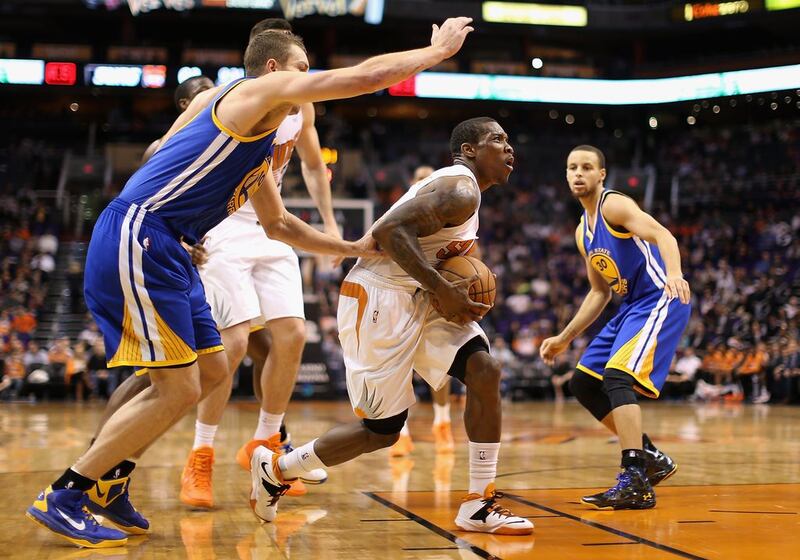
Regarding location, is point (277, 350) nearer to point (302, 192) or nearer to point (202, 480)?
point (202, 480)

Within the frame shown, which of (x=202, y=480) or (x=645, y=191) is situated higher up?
(x=645, y=191)

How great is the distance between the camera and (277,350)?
17.3 feet

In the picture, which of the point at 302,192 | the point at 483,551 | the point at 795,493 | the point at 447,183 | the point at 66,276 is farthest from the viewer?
the point at 302,192

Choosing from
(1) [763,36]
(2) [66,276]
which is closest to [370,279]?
(2) [66,276]

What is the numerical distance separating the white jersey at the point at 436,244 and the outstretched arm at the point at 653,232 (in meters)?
1.08

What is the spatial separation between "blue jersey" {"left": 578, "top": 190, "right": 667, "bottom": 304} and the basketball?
1.34 metres

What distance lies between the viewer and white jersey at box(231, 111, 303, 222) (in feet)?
16.8

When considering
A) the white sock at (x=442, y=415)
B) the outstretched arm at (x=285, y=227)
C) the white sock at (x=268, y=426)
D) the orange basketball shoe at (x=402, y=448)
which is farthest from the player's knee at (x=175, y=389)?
the white sock at (x=442, y=415)

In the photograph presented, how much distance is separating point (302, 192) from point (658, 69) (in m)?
12.1

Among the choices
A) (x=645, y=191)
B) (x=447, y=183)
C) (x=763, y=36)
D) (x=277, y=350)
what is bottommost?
(x=277, y=350)

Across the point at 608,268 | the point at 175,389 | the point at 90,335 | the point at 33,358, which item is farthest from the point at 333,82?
the point at 90,335

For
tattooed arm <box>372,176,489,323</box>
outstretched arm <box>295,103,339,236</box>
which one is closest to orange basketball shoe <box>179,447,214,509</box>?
outstretched arm <box>295,103,339,236</box>

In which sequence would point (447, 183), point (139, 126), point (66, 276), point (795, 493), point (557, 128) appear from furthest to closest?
point (557, 128)
point (139, 126)
point (66, 276)
point (795, 493)
point (447, 183)

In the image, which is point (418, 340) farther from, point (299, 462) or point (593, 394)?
point (593, 394)
